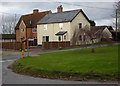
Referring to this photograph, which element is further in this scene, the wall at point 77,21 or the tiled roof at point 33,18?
the tiled roof at point 33,18

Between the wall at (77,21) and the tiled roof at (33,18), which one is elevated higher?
the tiled roof at (33,18)

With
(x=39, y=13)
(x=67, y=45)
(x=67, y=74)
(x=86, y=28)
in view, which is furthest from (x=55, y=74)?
(x=39, y=13)

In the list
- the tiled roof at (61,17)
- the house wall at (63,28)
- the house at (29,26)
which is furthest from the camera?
the house at (29,26)

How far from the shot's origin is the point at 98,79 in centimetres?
838

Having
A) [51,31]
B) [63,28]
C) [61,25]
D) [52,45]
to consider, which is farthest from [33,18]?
[52,45]

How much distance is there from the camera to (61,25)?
3806 centimetres

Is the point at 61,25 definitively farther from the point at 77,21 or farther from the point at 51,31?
the point at 77,21

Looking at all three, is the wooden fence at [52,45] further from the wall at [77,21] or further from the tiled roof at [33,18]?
the tiled roof at [33,18]

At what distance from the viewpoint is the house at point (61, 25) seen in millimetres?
36906

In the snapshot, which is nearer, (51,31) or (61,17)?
(61,17)

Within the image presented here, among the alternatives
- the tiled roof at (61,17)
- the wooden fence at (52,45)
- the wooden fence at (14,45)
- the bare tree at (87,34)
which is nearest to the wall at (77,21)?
the tiled roof at (61,17)

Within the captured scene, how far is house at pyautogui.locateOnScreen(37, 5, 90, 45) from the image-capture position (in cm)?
3691

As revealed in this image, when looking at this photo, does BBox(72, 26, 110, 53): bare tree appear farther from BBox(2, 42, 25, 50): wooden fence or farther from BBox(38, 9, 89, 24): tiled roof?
BBox(38, 9, 89, 24): tiled roof

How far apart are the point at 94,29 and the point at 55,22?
21.0 meters
